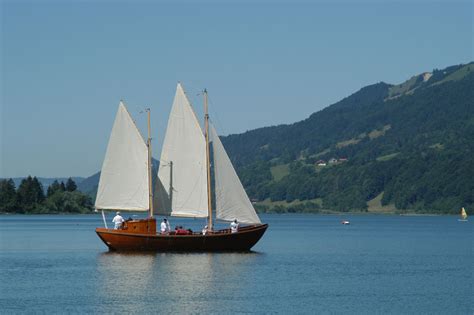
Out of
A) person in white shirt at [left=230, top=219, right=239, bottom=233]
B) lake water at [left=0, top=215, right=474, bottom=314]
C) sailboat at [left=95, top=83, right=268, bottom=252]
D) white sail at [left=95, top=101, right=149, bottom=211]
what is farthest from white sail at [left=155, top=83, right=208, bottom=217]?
lake water at [left=0, top=215, right=474, bottom=314]

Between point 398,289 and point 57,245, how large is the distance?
59635 mm

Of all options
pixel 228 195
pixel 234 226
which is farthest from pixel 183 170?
pixel 234 226

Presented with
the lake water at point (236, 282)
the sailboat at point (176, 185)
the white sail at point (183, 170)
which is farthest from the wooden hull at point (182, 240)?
the white sail at point (183, 170)

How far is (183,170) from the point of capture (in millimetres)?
91562

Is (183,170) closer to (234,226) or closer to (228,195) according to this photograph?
(228,195)

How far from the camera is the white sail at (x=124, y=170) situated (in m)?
91.8

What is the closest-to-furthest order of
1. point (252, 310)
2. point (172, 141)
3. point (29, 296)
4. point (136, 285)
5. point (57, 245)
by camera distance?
point (252, 310), point (29, 296), point (136, 285), point (172, 141), point (57, 245)

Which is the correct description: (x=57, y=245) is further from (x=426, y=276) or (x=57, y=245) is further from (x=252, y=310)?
(x=252, y=310)

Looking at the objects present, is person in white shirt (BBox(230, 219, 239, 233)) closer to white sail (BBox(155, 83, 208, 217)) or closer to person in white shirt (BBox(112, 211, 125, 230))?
white sail (BBox(155, 83, 208, 217))

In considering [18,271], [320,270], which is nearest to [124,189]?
[18,271]

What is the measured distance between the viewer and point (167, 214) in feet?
303

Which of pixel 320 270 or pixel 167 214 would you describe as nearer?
pixel 320 270

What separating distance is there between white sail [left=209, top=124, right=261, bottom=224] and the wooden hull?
1.42 meters

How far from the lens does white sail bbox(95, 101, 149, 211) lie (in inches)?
3612
